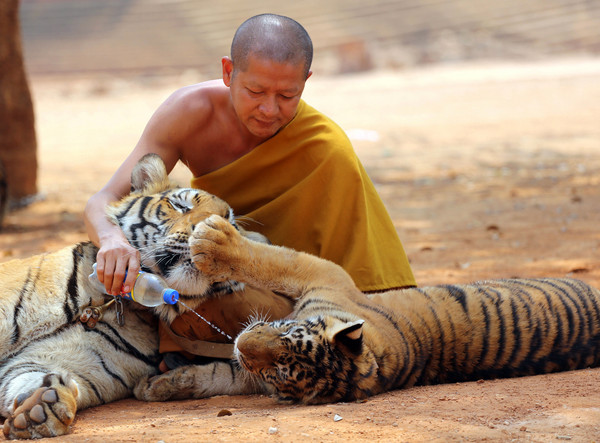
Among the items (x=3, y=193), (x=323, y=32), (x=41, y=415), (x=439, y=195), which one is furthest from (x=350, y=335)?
(x=323, y=32)

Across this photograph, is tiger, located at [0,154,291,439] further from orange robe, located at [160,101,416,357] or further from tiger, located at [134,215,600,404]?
orange robe, located at [160,101,416,357]

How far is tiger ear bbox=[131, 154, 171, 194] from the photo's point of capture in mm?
3432

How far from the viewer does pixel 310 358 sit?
105 inches

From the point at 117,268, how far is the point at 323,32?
59.1 ft

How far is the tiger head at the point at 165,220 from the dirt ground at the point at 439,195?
0.50 metres

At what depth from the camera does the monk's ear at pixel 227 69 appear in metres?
3.51

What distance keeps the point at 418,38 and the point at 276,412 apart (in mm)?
19452

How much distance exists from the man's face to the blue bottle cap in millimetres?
939

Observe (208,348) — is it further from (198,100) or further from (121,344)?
(198,100)

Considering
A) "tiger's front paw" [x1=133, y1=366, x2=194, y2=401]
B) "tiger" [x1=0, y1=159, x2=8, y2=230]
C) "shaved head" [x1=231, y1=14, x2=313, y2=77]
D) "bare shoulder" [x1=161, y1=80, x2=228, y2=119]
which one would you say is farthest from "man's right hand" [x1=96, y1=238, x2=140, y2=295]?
"tiger" [x1=0, y1=159, x2=8, y2=230]

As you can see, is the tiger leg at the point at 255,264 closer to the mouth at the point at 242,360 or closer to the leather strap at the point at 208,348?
the leather strap at the point at 208,348

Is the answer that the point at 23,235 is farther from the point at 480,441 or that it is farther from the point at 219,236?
the point at 480,441

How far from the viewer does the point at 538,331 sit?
3141 mm

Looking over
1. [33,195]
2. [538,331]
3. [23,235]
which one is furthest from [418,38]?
[538,331]
